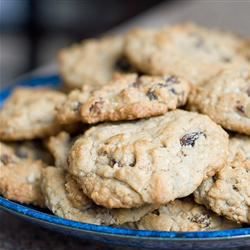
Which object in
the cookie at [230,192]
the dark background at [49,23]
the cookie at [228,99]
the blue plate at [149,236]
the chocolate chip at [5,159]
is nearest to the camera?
the blue plate at [149,236]

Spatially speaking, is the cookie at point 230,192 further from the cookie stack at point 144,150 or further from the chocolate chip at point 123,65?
the chocolate chip at point 123,65

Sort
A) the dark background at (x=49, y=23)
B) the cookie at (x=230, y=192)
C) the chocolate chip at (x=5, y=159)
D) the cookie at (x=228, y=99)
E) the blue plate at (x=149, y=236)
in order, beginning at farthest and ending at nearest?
the dark background at (x=49, y=23), the chocolate chip at (x=5, y=159), the cookie at (x=228, y=99), the cookie at (x=230, y=192), the blue plate at (x=149, y=236)

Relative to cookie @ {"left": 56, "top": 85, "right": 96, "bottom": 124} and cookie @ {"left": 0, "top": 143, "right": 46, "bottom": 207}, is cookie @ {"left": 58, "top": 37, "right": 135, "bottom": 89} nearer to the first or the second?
cookie @ {"left": 56, "top": 85, "right": 96, "bottom": 124}

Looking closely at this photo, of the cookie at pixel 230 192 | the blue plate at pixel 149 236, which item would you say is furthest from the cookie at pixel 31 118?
the cookie at pixel 230 192

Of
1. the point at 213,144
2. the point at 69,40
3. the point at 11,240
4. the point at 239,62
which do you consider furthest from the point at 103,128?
the point at 69,40

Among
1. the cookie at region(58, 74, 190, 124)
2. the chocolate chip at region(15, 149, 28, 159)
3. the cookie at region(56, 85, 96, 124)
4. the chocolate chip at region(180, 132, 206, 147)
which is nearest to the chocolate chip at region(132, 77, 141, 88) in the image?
the cookie at region(58, 74, 190, 124)

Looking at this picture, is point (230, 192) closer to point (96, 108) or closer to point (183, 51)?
point (96, 108)

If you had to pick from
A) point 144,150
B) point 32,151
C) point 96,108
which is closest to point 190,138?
point 144,150

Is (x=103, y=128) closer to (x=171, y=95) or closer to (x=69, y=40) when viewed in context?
(x=171, y=95)
